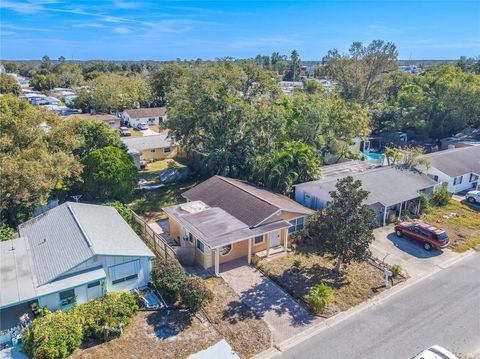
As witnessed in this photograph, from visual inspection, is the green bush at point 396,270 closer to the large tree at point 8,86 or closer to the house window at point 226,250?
the house window at point 226,250

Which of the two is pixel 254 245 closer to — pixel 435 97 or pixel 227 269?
pixel 227 269

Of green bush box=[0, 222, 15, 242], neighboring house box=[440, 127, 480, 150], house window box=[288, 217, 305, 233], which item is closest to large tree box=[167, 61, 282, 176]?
house window box=[288, 217, 305, 233]

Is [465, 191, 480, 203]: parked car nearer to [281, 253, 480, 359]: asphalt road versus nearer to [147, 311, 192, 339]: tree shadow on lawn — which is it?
[281, 253, 480, 359]: asphalt road

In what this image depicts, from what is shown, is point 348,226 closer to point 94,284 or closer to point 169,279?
point 169,279

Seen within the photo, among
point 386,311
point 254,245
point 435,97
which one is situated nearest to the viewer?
point 386,311

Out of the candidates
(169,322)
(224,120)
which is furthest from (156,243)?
(224,120)

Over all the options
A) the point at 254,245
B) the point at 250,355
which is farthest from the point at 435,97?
the point at 250,355

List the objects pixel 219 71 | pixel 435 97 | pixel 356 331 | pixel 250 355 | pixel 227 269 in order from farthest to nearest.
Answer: pixel 435 97
pixel 219 71
pixel 227 269
pixel 356 331
pixel 250 355
